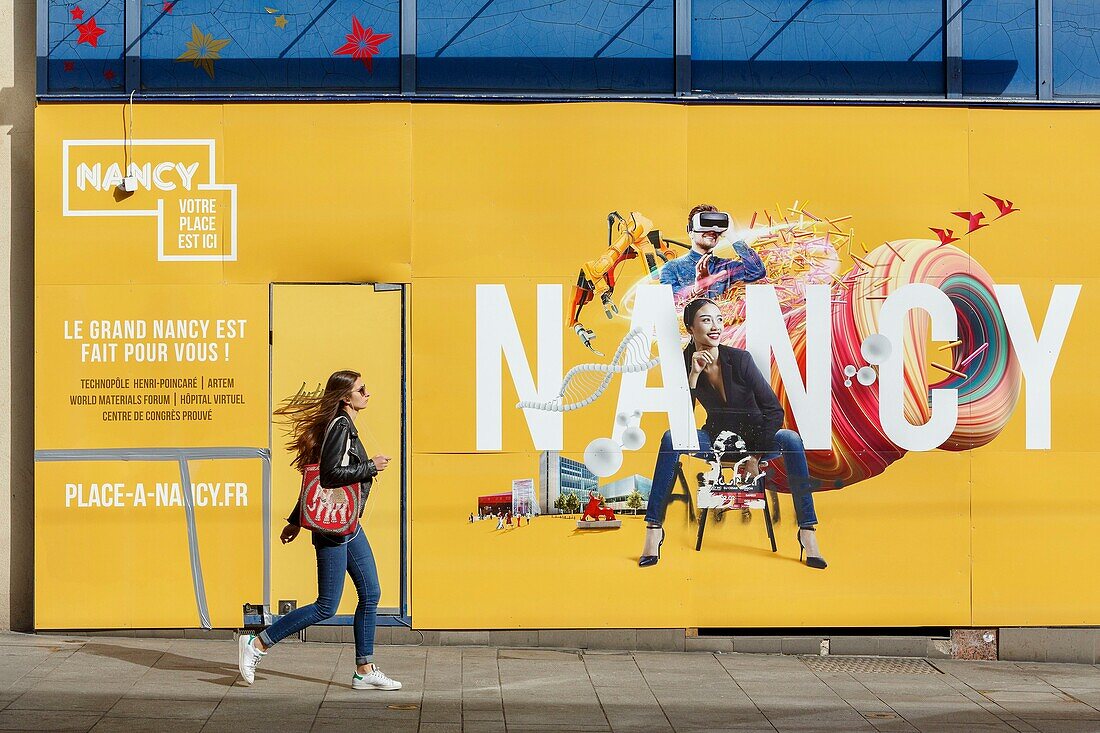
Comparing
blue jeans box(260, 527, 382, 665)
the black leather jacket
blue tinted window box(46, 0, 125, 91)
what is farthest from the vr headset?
blue tinted window box(46, 0, 125, 91)

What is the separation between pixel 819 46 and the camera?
9.49 metres

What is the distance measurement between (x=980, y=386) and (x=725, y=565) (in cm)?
238

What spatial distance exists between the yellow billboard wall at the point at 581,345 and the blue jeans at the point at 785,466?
0.23 ft

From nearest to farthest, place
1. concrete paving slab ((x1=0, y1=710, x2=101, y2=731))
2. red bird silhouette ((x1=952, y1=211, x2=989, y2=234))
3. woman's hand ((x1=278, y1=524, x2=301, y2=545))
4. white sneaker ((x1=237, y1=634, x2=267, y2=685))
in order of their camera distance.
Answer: concrete paving slab ((x1=0, y1=710, x2=101, y2=731)) < white sneaker ((x1=237, y1=634, x2=267, y2=685)) < woman's hand ((x1=278, y1=524, x2=301, y2=545)) < red bird silhouette ((x1=952, y1=211, x2=989, y2=234))

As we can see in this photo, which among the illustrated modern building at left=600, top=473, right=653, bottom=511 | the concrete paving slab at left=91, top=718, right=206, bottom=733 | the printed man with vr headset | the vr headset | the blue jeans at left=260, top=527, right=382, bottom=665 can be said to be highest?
the vr headset

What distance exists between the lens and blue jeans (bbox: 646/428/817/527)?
9258mm

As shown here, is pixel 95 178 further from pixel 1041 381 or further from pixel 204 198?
pixel 1041 381

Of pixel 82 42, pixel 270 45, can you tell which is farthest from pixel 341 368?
pixel 82 42

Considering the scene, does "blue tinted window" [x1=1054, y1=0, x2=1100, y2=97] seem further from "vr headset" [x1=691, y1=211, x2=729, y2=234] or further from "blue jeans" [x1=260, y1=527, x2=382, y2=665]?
"blue jeans" [x1=260, y1=527, x2=382, y2=665]

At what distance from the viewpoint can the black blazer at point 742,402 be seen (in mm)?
9273

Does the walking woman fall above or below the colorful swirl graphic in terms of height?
below

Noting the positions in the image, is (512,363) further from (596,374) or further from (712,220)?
(712,220)

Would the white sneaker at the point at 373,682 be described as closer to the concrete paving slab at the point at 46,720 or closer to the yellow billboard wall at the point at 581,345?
the yellow billboard wall at the point at 581,345

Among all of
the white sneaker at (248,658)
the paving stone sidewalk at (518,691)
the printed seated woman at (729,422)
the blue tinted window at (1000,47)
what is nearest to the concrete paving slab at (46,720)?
the paving stone sidewalk at (518,691)
